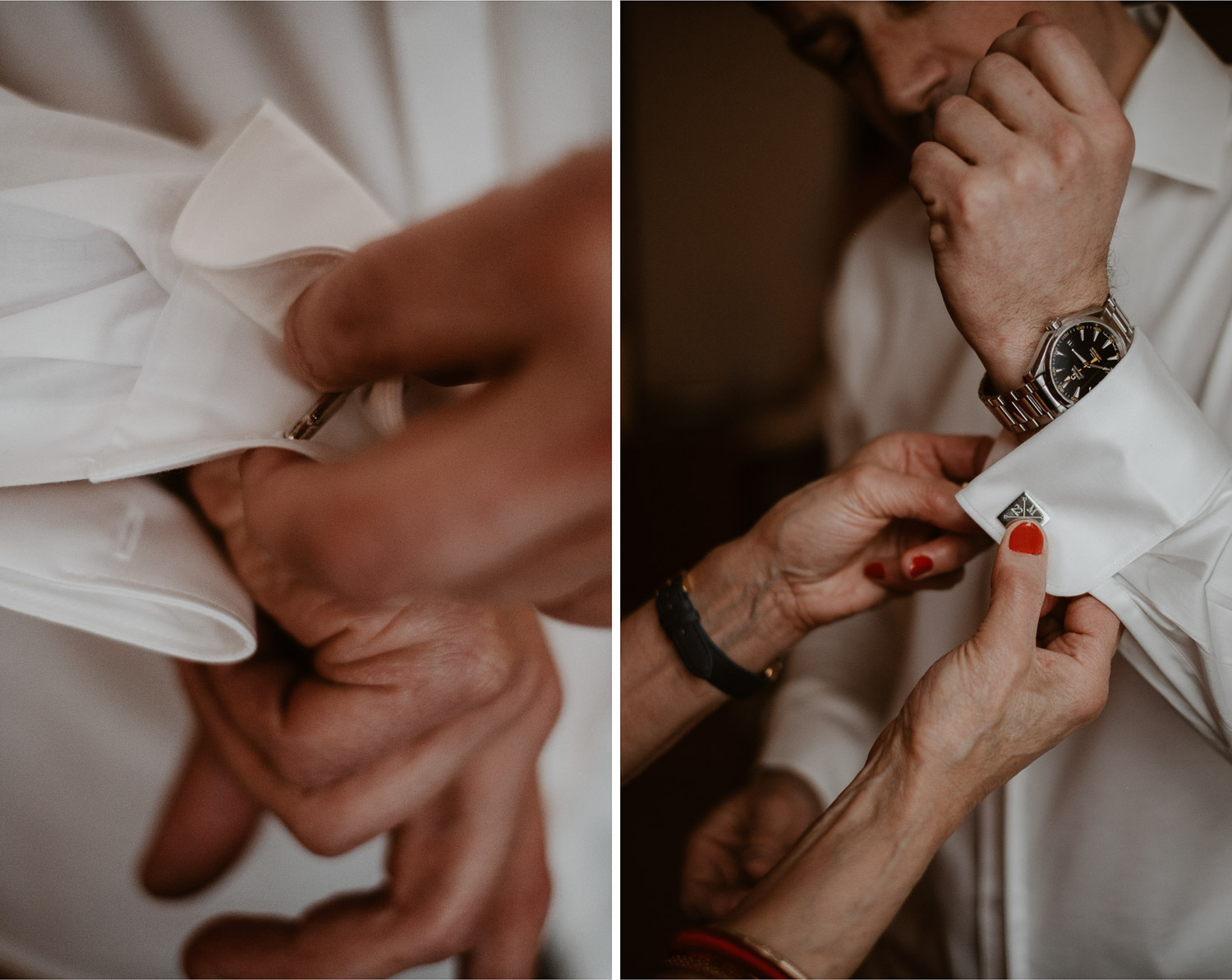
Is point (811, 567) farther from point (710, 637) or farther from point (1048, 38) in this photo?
point (1048, 38)

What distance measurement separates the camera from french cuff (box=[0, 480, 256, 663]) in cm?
63

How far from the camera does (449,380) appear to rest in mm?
659

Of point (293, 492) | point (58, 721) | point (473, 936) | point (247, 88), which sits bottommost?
point (473, 936)

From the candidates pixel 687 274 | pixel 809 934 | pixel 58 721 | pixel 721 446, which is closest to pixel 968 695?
pixel 809 934

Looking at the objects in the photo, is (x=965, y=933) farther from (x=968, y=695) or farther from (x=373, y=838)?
(x=373, y=838)

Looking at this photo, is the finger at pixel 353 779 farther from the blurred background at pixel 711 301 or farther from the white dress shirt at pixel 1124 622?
the blurred background at pixel 711 301

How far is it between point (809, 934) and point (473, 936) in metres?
0.30

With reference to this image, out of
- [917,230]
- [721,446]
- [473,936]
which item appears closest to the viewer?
[473,936]

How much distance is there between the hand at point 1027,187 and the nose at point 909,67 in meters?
0.14

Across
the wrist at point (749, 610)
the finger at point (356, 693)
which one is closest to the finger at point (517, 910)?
the finger at point (356, 693)

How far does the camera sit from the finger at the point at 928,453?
2.49 feet

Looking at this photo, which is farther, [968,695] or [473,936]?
[473,936]

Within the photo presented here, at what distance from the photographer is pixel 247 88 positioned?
26.0 inches

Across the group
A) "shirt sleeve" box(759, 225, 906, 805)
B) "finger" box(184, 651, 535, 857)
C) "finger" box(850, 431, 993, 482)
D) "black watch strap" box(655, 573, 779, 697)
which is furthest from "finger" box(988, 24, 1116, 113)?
"finger" box(184, 651, 535, 857)
